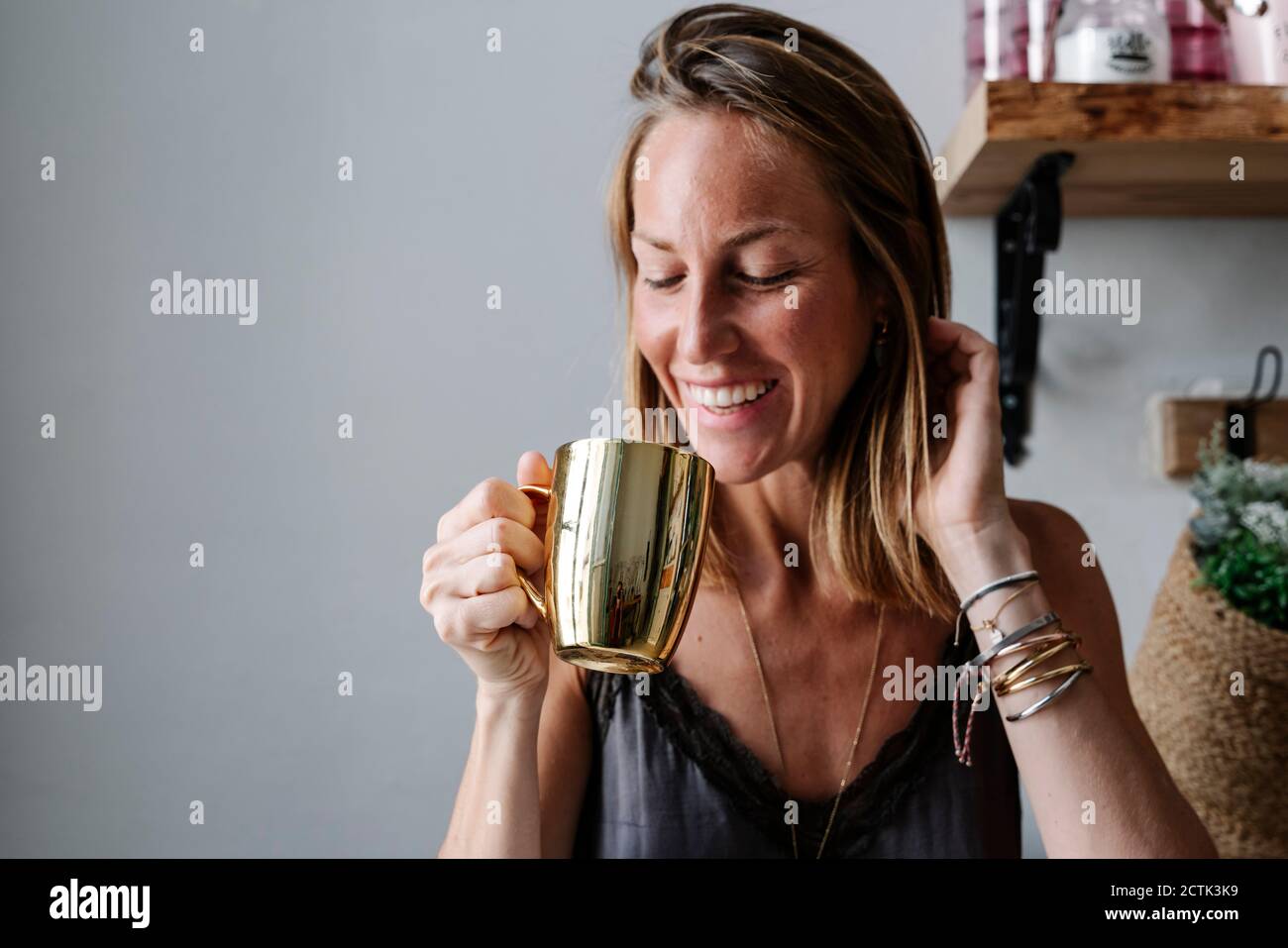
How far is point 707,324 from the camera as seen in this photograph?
0.75 m

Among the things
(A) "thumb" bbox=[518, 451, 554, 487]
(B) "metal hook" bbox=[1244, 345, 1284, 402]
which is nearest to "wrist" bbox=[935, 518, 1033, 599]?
(A) "thumb" bbox=[518, 451, 554, 487]

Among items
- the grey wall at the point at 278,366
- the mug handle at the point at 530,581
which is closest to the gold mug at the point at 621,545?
the mug handle at the point at 530,581

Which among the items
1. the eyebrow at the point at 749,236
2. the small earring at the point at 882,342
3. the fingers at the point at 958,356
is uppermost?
the eyebrow at the point at 749,236

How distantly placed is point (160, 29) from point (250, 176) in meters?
0.15

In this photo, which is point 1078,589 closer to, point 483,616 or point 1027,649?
point 1027,649

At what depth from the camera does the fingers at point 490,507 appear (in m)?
0.59

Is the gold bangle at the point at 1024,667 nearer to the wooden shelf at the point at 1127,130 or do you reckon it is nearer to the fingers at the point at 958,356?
the fingers at the point at 958,356

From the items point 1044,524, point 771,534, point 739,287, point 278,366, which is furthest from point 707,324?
point 278,366

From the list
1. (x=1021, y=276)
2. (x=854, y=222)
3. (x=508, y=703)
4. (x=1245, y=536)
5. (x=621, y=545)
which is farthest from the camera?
(x=1021, y=276)

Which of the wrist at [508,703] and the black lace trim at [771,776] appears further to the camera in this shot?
the black lace trim at [771,776]

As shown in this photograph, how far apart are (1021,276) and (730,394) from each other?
15.2 inches

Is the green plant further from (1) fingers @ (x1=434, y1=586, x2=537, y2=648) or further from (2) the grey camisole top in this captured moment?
(1) fingers @ (x1=434, y1=586, x2=537, y2=648)
